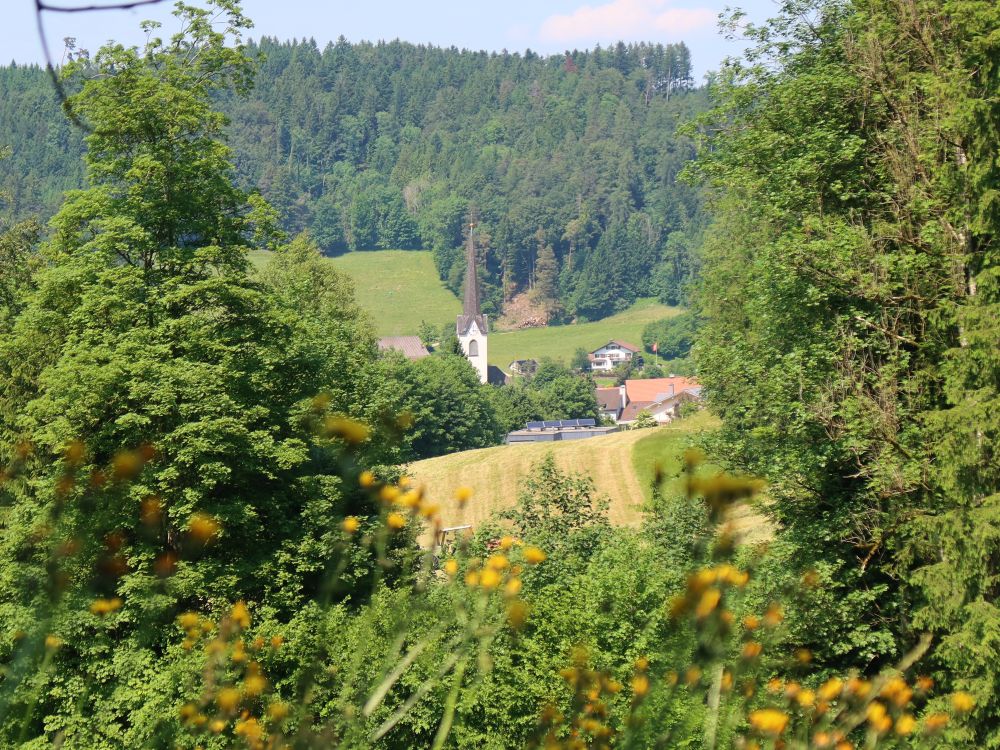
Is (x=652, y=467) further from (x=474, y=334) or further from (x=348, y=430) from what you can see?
(x=474, y=334)

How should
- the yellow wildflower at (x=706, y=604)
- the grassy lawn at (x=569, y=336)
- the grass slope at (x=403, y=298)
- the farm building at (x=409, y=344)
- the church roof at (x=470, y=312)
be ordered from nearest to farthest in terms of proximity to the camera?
the yellow wildflower at (x=706, y=604) < the farm building at (x=409, y=344) < the church roof at (x=470, y=312) < the grassy lawn at (x=569, y=336) < the grass slope at (x=403, y=298)

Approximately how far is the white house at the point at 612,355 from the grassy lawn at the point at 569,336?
152 centimetres

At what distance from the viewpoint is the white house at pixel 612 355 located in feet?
548

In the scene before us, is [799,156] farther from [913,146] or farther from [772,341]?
[772,341]

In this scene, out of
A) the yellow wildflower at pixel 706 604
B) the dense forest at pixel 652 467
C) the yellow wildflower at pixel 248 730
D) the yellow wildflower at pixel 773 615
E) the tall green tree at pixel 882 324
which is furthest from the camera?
the tall green tree at pixel 882 324

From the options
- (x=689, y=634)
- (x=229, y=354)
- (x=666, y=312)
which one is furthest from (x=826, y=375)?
(x=666, y=312)

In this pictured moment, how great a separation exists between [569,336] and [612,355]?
11294 millimetres

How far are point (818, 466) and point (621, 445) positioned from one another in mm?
42248

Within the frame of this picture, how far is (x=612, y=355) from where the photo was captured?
169375 mm

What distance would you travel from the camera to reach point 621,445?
200ft

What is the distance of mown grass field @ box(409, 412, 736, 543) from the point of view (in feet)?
171

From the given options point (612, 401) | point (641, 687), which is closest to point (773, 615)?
point (641, 687)

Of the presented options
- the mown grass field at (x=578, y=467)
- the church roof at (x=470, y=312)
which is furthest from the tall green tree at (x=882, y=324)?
the church roof at (x=470, y=312)

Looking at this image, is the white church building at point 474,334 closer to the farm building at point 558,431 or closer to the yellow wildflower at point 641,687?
the farm building at point 558,431
